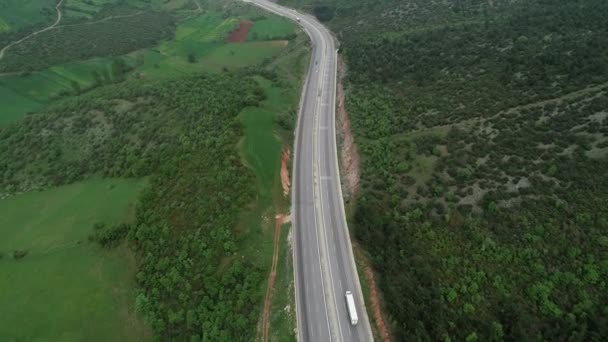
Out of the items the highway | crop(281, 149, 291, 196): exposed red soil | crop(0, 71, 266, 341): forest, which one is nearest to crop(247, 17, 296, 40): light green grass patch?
crop(0, 71, 266, 341): forest

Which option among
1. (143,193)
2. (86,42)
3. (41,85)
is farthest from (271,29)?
(143,193)

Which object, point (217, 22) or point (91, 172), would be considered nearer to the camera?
point (91, 172)

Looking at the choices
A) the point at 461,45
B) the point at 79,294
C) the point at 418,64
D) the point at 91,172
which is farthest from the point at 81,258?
the point at 461,45

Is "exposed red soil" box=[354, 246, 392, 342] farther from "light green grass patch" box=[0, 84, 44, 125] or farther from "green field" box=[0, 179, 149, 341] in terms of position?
"light green grass patch" box=[0, 84, 44, 125]

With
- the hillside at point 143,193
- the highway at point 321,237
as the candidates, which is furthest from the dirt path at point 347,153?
the hillside at point 143,193

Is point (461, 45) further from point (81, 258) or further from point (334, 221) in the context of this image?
point (81, 258)

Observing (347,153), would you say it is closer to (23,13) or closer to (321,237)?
(321,237)

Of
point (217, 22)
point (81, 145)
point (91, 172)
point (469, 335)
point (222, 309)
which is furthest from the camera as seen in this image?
point (217, 22)
